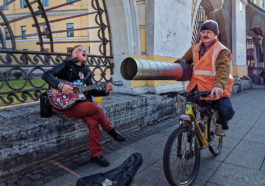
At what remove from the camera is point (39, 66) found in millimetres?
3715

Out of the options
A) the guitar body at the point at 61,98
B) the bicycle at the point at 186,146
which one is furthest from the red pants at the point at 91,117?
the bicycle at the point at 186,146

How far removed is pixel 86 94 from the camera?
3318mm

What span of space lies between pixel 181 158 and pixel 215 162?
1.00m

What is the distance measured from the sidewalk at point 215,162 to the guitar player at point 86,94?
27cm

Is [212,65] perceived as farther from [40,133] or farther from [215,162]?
→ [40,133]

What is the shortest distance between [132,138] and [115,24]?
2.53m

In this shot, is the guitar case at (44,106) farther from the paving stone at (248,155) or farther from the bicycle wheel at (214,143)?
the paving stone at (248,155)

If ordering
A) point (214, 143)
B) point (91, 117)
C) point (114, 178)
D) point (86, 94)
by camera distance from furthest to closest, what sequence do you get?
point (86, 94), point (214, 143), point (91, 117), point (114, 178)

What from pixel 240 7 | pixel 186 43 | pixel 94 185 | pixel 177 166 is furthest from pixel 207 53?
pixel 240 7

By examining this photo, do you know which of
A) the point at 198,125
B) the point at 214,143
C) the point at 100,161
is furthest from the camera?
the point at 214,143

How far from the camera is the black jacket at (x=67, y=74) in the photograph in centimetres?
291

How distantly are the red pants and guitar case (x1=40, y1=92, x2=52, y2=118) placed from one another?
233mm

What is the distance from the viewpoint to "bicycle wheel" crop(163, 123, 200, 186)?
7.22 ft

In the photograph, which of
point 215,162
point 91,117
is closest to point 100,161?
point 91,117
